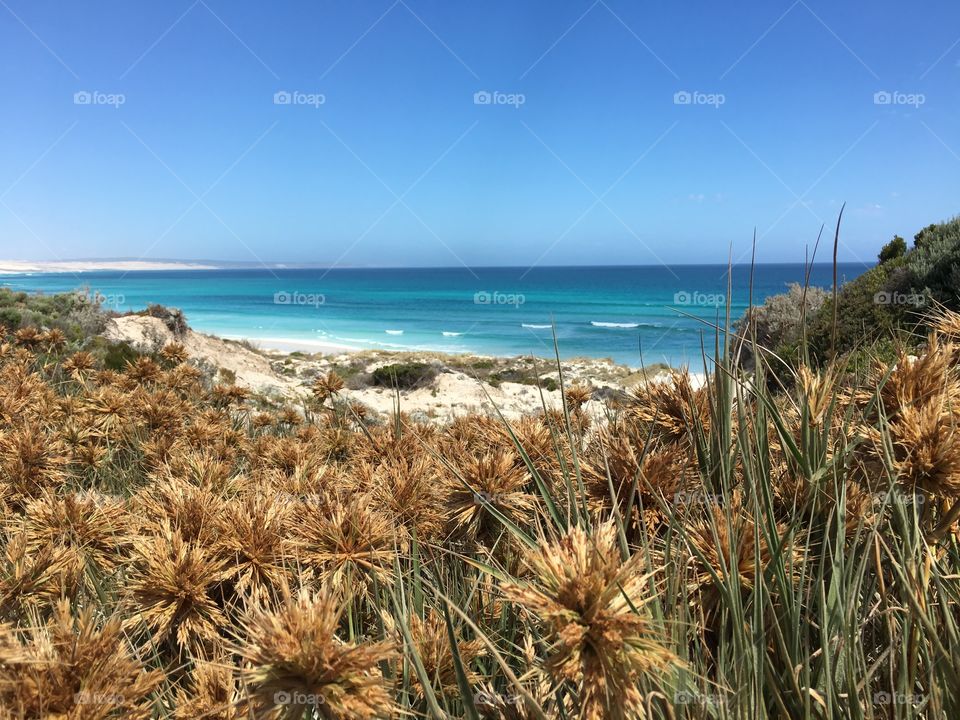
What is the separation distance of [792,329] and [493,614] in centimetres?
1336

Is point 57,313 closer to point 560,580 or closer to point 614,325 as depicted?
point 560,580

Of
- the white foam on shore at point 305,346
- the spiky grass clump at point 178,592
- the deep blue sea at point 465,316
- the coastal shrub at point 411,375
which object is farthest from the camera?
the white foam on shore at point 305,346

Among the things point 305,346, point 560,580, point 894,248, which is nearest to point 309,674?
point 560,580

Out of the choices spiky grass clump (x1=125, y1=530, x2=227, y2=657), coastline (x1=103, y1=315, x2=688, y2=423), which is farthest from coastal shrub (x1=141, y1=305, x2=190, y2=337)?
spiky grass clump (x1=125, y1=530, x2=227, y2=657)

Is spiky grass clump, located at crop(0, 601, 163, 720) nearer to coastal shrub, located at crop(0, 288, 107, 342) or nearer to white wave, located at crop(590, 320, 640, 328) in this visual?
coastal shrub, located at crop(0, 288, 107, 342)

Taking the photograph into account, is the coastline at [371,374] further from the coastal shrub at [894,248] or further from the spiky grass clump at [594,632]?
the spiky grass clump at [594,632]

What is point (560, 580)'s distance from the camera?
3.07ft

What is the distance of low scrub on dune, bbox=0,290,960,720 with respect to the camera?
102 centimetres

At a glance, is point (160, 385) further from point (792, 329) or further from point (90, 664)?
point (792, 329)

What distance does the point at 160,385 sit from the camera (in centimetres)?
632

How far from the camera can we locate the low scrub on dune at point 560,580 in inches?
40.0

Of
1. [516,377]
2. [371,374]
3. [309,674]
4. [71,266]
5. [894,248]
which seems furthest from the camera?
[71,266]

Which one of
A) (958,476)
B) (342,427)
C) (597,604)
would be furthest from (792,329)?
(597,604)

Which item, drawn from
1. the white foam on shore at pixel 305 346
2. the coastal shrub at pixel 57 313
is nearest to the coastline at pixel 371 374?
the coastal shrub at pixel 57 313
